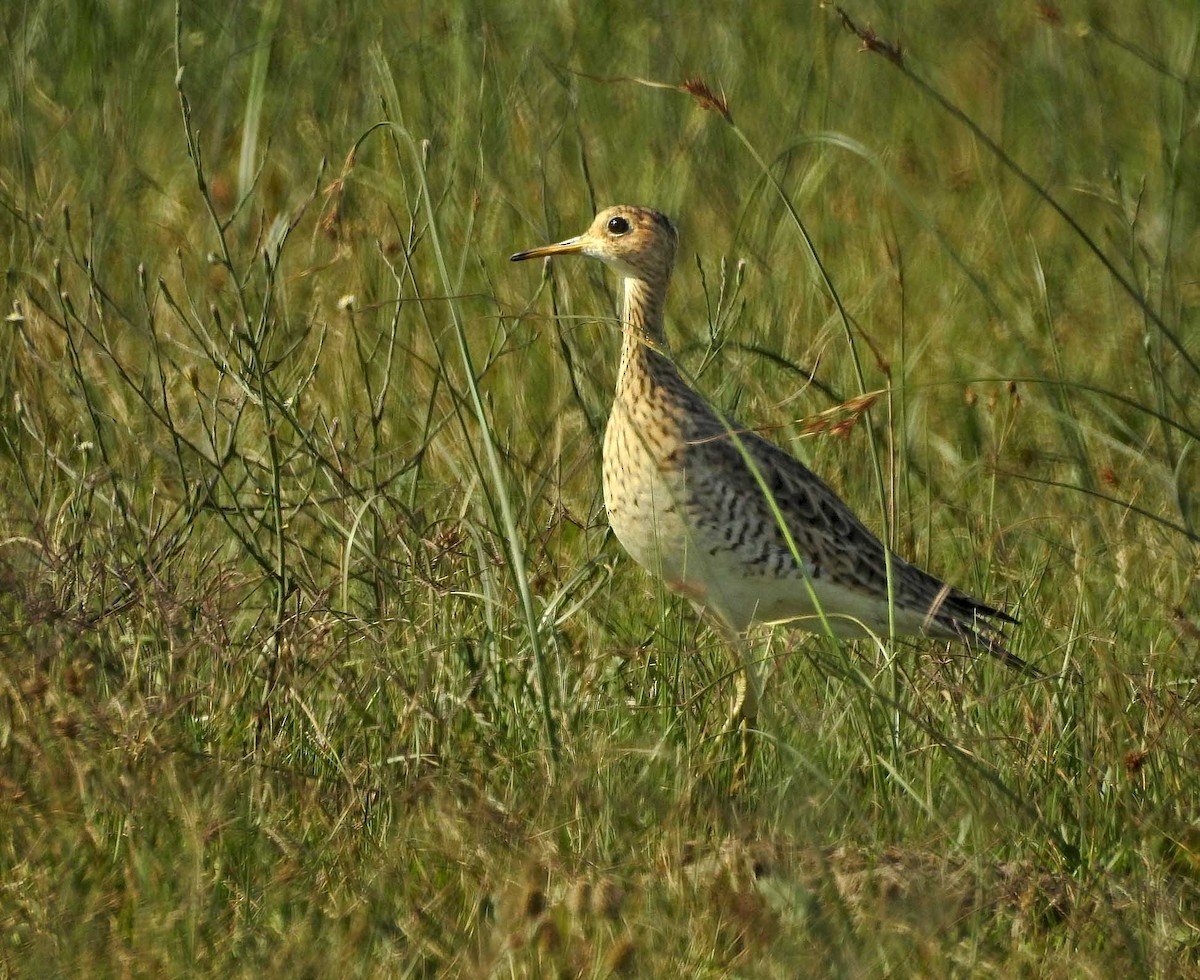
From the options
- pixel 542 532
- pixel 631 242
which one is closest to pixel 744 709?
pixel 542 532

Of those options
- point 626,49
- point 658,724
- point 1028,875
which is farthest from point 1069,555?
point 626,49

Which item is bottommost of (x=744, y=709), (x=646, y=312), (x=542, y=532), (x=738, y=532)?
(x=744, y=709)

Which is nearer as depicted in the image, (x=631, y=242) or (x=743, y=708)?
(x=743, y=708)

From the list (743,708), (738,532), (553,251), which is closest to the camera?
(743,708)

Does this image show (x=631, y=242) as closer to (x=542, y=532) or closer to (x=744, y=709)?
(x=542, y=532)

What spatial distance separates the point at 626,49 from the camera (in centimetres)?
831

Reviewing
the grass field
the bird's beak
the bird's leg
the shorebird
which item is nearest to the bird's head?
the bird's beak

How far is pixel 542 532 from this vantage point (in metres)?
5.34

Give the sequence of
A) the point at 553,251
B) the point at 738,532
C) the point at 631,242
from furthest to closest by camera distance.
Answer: the point at 631,242, the point at 553,251, the point at 738,532

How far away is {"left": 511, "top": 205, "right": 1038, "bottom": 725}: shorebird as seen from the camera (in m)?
4.70

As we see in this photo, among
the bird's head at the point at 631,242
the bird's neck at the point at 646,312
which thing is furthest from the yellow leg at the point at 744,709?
the bird's head at the point at 631,242

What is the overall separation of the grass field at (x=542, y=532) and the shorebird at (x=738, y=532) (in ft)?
0.36

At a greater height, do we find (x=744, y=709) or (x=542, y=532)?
(x=542, y=532)

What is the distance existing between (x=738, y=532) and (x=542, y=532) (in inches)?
28.5
